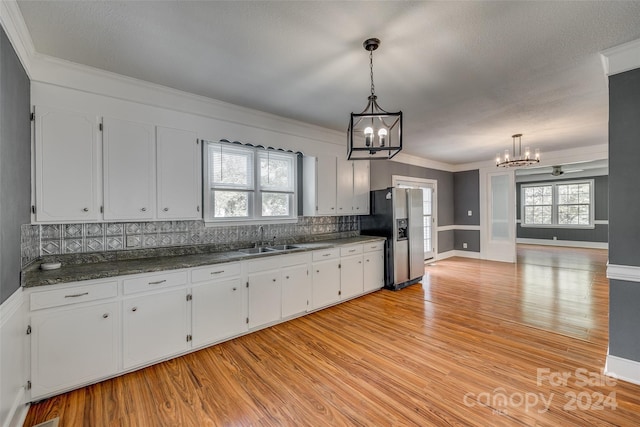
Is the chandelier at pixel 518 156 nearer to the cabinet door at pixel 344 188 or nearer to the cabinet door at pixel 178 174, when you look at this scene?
the cabinet door at pixel 344 188

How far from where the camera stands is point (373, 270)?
4.72m

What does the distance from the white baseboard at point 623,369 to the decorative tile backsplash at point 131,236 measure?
3.55 meters

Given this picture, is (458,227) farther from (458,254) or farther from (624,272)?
(624,272)

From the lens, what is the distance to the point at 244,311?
3082 mm

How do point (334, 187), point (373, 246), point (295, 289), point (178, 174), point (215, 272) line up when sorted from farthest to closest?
point (373, 246), point (334, 187), point (295, 289), point (178, 174), point (215, 272)

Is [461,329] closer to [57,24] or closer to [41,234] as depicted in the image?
[41,234]

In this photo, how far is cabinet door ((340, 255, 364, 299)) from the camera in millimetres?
4199

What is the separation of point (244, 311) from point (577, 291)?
5303 mm

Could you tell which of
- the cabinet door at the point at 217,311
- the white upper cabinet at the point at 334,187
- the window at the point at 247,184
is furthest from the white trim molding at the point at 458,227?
the cabinet door at the point at 217,311

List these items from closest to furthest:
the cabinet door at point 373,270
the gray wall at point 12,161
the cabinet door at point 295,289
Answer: the gray wall at point 12,161
the cabinet door at point 295,289
the cabinet door at point 373,270

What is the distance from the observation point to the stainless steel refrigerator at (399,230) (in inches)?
192

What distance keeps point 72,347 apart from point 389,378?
2517 millimetres

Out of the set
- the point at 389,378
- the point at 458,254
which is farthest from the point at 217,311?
the point at 458,254

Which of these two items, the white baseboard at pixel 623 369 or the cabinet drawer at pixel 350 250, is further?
the cabinet drawer at pixel 350 250
